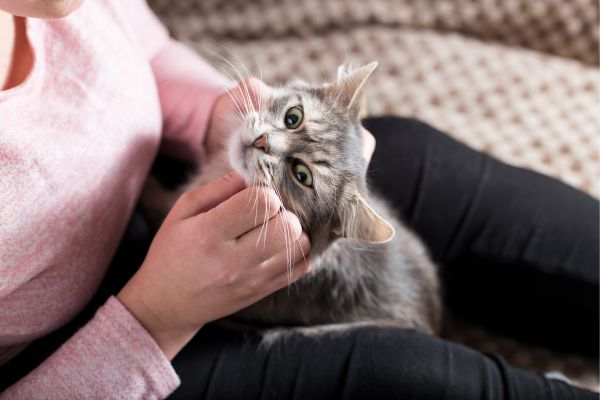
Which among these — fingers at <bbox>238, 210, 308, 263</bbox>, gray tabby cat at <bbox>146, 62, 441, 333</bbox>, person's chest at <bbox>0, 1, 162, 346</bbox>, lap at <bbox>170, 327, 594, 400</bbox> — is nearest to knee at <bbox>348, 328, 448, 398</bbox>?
lap at <bbox>170, 327, 594, 400</bbox>

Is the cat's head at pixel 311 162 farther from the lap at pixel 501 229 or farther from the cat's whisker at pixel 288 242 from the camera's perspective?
the lap at pixel 501 229

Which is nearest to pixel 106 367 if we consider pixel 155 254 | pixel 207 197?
pixel 155 254

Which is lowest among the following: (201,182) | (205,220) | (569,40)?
(201,182)

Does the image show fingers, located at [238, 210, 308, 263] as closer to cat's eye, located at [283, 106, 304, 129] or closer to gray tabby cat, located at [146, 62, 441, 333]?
gray tabby cat, located at [146, 62, 441, 333]

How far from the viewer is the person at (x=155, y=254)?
0.89 metres

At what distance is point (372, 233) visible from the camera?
0.93m

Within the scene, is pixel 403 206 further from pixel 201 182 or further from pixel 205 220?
pixel 205 220

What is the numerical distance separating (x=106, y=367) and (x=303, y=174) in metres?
0.49

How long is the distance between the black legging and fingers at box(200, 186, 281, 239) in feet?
1.08

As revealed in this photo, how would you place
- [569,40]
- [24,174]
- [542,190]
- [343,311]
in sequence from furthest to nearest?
[569,40]
[542,190]
[343,311]
[24,174]

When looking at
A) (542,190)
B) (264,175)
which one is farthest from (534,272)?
(264,175)

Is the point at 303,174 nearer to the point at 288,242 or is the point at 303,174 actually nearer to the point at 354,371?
the point at 288,242

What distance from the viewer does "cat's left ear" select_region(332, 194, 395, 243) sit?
2.98 feet

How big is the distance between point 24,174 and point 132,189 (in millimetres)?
264
